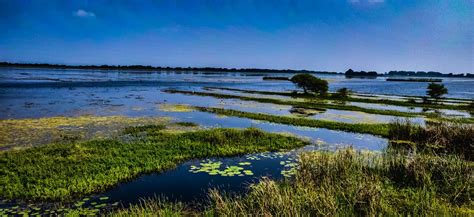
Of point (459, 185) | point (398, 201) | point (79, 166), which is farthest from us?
point (79, 166)

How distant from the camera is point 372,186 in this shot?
952 cm

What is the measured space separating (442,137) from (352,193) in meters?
11.6

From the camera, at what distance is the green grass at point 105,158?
39.3 ft

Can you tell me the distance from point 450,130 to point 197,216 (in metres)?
15.3

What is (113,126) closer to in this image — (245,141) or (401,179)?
(245,141)

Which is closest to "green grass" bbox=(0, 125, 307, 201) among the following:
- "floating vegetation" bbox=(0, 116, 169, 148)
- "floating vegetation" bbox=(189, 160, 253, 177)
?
"floating vegetation" bbox=(189, 160, 253, 177)

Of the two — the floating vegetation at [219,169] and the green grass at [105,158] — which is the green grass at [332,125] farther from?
the floating vegetation at [219,169]

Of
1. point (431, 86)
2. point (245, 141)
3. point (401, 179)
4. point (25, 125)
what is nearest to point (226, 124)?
point (245, 141)

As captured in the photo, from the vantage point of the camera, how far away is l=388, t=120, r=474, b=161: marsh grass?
17.3 m

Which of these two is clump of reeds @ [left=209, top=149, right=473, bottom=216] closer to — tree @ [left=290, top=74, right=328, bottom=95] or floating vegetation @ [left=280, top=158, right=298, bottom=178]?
floating vegetation @ [left=280, top=158, right=298, bottom=178]

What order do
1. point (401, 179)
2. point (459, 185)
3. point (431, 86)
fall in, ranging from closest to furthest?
1. point (459, 185)
2. point (401, 179)
3. point (431, 86)

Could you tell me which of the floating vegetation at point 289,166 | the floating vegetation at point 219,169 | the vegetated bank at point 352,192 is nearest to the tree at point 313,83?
the floating vegetation at point 289,166

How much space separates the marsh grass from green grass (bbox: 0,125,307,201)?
22.2ft

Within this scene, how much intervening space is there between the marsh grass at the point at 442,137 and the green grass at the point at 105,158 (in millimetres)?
6777
